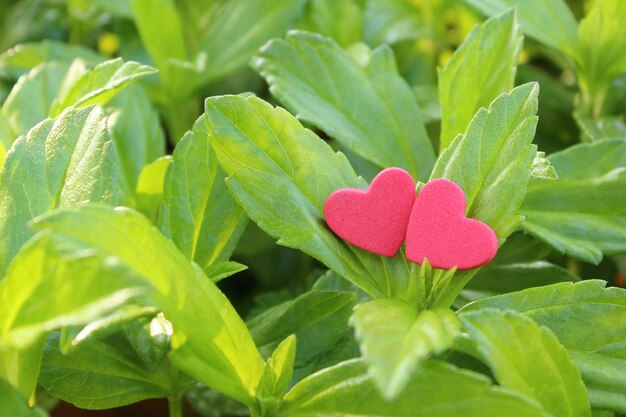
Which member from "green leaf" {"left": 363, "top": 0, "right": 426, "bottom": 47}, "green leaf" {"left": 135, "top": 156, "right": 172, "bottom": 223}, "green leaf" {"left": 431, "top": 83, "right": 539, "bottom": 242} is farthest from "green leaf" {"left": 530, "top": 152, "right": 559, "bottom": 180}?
"green leaf" {"left": 363, "top": 0, "right": 426, "bottom": 47}

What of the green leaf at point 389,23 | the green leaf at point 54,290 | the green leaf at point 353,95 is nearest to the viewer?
the green leaf at point 54,290

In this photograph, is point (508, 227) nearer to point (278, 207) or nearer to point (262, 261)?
point (278, 207)

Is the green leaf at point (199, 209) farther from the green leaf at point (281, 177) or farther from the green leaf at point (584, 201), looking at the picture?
the green leaf at point (584, 201)

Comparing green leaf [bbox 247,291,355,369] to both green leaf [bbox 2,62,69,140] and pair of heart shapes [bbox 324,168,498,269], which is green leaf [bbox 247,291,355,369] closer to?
pair of heart shapes [bbox 324,168,498,269]

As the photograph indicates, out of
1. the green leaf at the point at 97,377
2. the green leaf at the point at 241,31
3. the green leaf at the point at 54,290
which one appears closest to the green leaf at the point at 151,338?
the green leaf at the point at 97,377

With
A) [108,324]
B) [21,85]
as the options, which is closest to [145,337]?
[108,324]

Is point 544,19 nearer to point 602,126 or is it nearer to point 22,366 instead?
point 602,126
